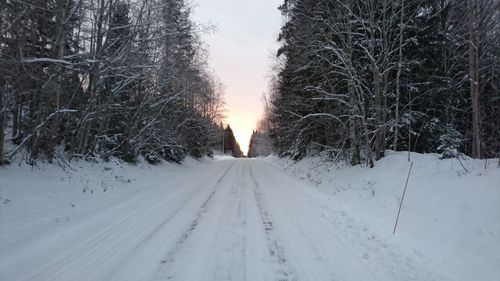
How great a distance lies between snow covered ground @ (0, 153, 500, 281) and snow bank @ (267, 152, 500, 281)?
3 cm

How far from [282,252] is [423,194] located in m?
4.51

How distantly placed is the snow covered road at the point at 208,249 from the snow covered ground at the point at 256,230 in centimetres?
2

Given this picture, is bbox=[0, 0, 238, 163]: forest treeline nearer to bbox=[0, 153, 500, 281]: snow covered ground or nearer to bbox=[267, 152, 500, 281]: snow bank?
bbox=[0, 153, 500, 281]: snow covered ground

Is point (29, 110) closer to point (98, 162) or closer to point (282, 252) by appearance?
point (98, 162)

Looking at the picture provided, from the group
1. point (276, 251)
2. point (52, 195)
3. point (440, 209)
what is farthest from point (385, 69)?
point (52, 195)

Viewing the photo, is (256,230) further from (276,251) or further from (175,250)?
(175,250)

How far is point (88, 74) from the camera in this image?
1388 cm

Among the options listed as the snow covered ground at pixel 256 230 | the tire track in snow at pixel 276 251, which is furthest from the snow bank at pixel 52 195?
the tire track in snow at pixel 276 251

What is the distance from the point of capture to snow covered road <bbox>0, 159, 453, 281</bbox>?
4.90 m

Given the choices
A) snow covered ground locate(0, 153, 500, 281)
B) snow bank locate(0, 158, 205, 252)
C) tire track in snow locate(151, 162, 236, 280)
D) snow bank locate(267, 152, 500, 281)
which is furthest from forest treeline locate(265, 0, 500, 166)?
snow bank locate(0, 158, 205, 252)

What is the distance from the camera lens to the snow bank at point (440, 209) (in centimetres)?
568

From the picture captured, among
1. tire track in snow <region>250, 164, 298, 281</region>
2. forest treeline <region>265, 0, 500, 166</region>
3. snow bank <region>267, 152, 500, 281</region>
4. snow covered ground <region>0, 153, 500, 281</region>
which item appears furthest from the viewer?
forest treeline <region>265, 0, 500, 166</region>

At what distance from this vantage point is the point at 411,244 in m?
6.52

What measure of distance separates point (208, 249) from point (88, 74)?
10575mm
